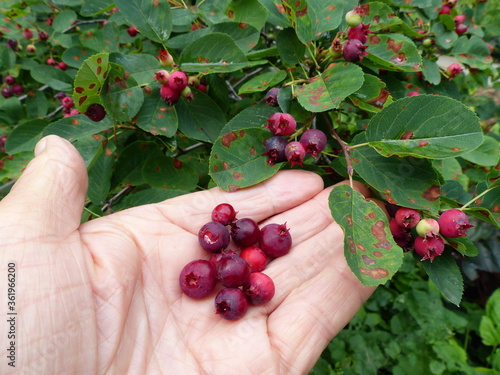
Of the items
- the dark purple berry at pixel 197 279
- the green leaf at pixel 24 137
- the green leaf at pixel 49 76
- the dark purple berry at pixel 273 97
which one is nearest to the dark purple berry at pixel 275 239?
the dark purple berry at pixel 197 279

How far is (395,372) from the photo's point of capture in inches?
86.7

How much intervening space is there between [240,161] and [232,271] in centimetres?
40

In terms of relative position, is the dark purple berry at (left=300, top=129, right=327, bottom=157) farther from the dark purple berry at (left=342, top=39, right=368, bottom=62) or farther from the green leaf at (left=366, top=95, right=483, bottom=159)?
the dark purple berry at (left=342, top=39, right=368, bottom=62)

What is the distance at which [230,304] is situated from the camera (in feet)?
4.01

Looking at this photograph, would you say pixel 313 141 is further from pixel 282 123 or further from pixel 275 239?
pixel 275 239

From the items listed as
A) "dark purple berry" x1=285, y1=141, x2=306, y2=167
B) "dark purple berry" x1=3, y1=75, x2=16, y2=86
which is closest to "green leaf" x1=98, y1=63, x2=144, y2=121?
"dark purple berry" x1=285, y1=141, x2=306, y2=167

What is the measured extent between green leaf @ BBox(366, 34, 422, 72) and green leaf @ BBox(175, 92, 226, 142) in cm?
61

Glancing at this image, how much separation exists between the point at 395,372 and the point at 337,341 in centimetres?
37

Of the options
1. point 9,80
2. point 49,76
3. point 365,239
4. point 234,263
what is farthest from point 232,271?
point 9,80

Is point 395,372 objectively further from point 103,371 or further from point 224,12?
point 224,12

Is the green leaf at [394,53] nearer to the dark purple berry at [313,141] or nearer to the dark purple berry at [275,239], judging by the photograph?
the dark purple berry at [313,141]

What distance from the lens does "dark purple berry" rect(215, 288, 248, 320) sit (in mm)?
1228

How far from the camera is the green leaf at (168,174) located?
1586mm

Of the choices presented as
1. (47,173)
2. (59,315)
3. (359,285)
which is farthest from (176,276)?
(359,285)
